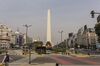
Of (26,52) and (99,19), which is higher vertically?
(99,19)

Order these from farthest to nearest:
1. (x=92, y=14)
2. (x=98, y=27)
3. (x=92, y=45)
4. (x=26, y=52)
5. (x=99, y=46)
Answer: (x=92, y=45), (x=99, y=46), (x=98, y=27), (x=26, y=52), (x=92, y=14)

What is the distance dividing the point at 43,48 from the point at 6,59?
8694 centimetres

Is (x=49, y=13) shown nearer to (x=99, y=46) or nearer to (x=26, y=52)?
(x=26, y=52)

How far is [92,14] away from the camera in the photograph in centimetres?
3941

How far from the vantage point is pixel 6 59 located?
3150cm

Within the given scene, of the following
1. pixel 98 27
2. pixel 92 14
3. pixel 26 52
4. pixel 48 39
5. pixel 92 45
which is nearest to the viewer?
pixel 92 14

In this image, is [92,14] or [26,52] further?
[26,52]

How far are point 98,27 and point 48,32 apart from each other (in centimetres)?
2360

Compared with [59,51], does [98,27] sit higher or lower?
higher

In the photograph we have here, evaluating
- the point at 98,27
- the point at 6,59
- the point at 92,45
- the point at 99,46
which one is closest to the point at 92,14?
the point at 6,59

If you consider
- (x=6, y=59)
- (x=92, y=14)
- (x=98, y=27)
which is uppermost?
(x=98, y=27)

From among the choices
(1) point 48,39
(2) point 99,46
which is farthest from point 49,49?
(2) point 99,46

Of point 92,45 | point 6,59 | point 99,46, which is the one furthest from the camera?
point 92,45

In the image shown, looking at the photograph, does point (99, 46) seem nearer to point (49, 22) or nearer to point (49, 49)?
point (49, 49)
